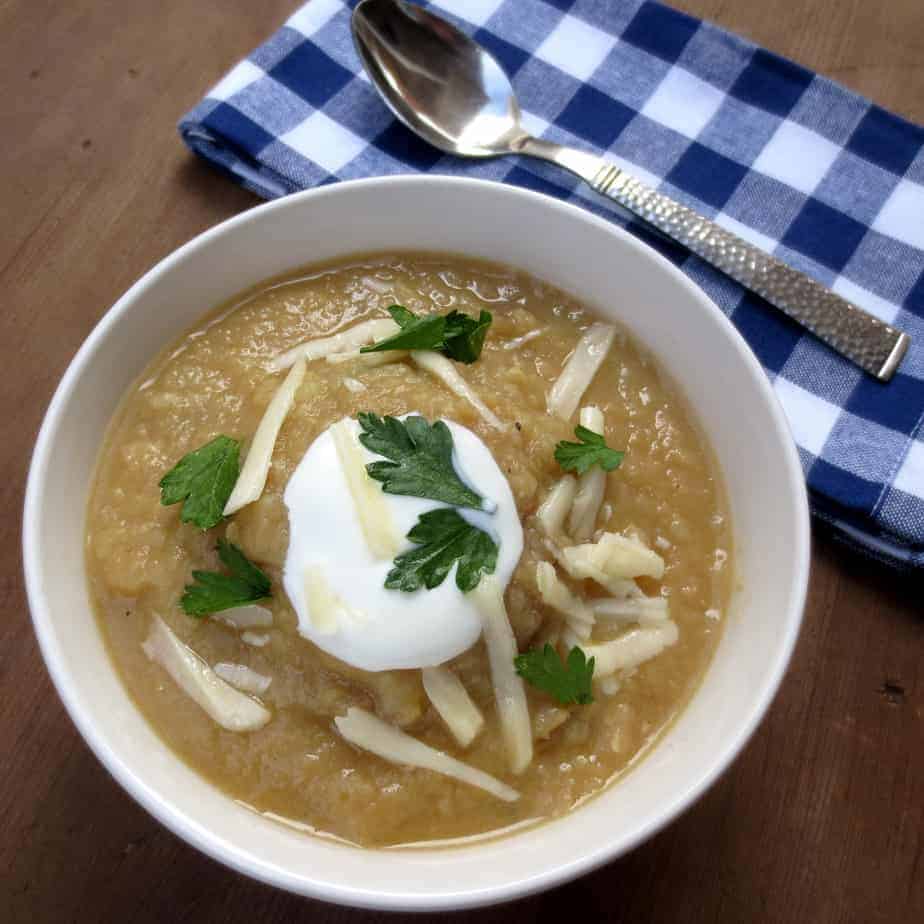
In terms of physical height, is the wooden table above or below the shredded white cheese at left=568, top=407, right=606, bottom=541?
below

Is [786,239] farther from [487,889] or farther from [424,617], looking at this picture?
[487,889]

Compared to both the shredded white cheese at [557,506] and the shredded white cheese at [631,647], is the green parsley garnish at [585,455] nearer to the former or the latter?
the shredded white cheese at [557,506]

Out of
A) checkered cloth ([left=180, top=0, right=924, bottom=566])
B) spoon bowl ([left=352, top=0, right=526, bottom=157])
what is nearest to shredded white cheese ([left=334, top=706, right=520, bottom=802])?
checkered cloth ([left=180, top=0, right=924, bottom=566])

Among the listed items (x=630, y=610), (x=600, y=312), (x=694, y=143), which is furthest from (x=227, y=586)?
(x=694, y=143)

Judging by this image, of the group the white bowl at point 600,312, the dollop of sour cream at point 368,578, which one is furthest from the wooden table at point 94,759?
the dollop of sour cream at point 368,578

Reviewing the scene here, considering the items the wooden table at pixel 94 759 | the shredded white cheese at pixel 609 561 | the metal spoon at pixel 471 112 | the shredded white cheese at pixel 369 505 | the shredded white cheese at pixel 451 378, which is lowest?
the wooden table at pixel 94 759

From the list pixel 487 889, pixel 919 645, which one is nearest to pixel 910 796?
pixel 919 645

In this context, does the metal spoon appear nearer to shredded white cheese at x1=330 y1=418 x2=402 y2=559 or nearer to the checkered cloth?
the checkered cloth
